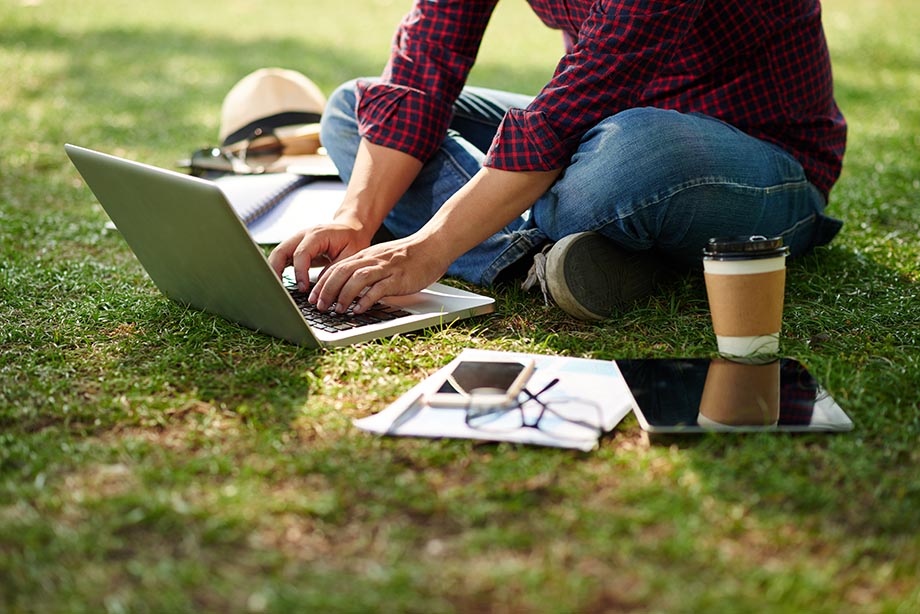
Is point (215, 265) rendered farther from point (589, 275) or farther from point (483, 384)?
point (589, 275)

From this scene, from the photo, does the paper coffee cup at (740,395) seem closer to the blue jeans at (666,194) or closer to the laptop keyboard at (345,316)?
the blue jeans at (666,194)

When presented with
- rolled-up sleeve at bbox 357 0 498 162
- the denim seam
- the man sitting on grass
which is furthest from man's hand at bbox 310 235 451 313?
rolled-up sleeve at bbox 357 0 498 162

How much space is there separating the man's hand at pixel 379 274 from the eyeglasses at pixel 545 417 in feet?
1.23

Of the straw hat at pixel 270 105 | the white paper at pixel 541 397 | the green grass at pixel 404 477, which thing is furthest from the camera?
the straw hat at pixel 270 105

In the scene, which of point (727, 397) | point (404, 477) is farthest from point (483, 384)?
point (727, 397)

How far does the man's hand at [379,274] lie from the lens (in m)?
1.70

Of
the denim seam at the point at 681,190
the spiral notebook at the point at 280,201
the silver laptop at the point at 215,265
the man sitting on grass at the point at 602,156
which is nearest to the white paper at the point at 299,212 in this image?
the spiral notebook at the point at 280,201

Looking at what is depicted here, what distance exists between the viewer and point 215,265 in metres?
1.62

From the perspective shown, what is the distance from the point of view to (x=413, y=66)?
7.10ft

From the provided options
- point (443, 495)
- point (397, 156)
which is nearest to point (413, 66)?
point (397, 156)

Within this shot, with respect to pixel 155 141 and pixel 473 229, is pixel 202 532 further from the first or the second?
pixel 155 141

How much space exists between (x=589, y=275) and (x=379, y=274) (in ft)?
1.37

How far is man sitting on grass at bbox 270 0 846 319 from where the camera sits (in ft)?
5.71

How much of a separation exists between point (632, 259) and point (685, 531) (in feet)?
2.92
